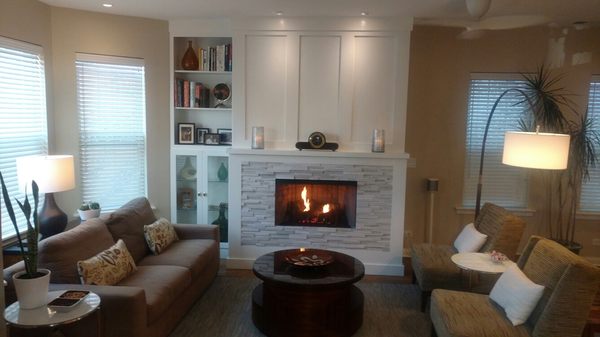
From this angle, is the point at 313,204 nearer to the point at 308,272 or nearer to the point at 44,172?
the point at 308,272

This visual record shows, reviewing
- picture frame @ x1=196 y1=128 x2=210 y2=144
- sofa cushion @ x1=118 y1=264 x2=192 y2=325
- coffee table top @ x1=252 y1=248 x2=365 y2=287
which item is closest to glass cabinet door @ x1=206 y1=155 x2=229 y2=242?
picture frame @ x1=196 y1=128 x2=210 y2=144

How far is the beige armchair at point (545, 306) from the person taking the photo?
2.65 metres

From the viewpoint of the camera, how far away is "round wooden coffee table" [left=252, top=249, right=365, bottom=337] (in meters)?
3.40

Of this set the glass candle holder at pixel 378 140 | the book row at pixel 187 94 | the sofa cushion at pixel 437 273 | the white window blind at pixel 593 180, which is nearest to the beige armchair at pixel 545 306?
the sofa cushion at pixel 437 273

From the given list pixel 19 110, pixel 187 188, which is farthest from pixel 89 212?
pixel 187 188

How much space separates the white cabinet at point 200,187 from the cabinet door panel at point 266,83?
2.06ft

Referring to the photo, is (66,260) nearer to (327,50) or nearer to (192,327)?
(192,327)

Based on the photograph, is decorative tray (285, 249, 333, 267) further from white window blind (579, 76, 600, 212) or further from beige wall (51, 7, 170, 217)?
white window blind (579, 76, 600, 212)

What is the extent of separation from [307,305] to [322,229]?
1565 mm

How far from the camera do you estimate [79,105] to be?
4801 millimetres

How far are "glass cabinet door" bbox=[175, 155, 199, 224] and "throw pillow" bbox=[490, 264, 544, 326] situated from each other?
11.1 ft

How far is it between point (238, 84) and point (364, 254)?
87.9 inches

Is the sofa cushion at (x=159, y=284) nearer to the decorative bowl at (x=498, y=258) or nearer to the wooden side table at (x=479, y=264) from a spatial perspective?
the wooden side table at (x=479, y=264)

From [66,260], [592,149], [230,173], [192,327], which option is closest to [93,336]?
[66,260]
